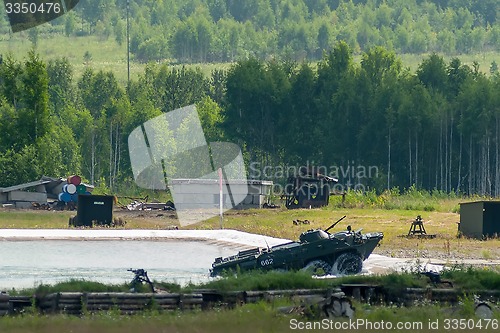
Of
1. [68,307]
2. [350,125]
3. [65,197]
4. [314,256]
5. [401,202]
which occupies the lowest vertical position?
[401,202]

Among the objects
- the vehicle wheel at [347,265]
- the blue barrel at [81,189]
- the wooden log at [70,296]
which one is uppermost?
the wooden log at [70,296]

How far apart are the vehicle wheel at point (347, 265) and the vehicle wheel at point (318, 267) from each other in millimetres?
202

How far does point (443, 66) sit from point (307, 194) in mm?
42709

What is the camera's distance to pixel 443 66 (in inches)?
4365

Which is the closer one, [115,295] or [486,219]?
[115,295]

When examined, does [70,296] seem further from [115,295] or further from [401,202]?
[401,202]

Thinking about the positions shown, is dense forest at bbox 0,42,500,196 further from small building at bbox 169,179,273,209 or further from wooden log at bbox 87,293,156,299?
wooden log at bbox 87,293,156,299

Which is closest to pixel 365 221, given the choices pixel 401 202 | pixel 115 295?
pixel 401 202

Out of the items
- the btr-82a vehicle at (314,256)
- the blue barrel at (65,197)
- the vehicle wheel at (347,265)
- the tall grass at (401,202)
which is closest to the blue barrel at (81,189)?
the blue barrel at (65,197)

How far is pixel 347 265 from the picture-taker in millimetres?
32719

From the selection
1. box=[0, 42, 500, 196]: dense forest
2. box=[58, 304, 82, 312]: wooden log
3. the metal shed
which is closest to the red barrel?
box=[0, 42, 500, 196]: dense forest

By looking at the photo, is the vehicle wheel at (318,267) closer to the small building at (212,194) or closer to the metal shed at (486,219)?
the metal shed at (486,219)

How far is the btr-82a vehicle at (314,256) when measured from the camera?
32.1 meters

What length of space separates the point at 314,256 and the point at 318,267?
1.01 feet
